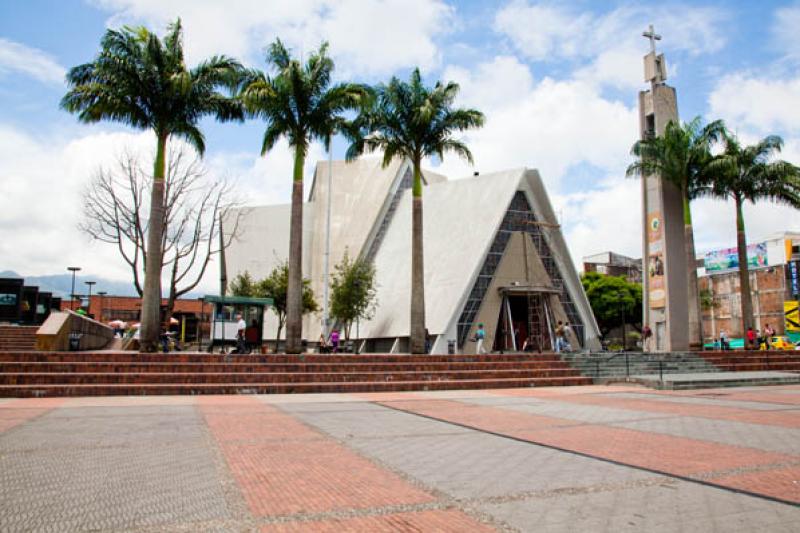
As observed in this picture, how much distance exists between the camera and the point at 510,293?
34969mm

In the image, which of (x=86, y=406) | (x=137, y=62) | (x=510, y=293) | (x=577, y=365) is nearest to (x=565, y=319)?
(x=510, y=293)

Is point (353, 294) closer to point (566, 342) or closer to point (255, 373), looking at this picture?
point (566, 342)

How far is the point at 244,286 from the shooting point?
42.8 m

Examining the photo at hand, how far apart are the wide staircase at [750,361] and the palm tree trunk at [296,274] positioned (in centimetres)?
1670

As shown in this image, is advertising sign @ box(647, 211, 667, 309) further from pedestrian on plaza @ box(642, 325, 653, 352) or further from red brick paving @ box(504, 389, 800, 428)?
red brick paving @ box(504, 389, 800, 428)

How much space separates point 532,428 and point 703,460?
111 inches

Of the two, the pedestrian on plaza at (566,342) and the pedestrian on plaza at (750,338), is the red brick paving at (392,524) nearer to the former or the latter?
the pedestrian on plaza at (566,342)

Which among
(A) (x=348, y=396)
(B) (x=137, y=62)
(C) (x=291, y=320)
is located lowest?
(A) (x=348, y=396)

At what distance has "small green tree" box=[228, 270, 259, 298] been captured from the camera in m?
42.2

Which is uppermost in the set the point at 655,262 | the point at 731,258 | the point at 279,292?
the point at 731,258

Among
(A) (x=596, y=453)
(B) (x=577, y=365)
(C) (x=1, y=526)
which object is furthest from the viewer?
(B) (x=577, y=365)

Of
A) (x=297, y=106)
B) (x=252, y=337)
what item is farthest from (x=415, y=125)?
(x=252, y=337)

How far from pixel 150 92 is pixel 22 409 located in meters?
11.7

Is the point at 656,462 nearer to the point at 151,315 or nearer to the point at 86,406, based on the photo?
the point at 86,406
